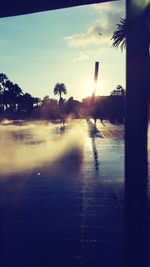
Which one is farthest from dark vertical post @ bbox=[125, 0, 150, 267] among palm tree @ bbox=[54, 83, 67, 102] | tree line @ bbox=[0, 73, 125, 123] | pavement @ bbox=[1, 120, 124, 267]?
palm tree @ bbox=[54, 83, 67, 102]

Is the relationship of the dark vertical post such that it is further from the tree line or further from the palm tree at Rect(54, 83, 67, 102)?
the palm tree at Rect(54, 83, 67, 102)

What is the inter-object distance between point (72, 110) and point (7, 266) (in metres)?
114

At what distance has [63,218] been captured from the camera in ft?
20.6

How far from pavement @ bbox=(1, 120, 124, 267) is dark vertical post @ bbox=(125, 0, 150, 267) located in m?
2.29

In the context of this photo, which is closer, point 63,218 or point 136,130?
point 136,130

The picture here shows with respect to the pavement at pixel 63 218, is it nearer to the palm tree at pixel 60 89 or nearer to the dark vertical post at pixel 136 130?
the dark vertical post at pixel 136 130

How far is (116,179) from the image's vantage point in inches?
390

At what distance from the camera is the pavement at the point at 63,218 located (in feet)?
15.3

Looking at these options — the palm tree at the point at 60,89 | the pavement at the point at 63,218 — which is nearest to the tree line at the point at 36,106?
the palm tree at the point at 60,89

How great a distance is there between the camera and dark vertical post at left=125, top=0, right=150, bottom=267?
223 centimetres

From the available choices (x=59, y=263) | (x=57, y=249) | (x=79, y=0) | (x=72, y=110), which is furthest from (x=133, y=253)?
(x=72, y=110)

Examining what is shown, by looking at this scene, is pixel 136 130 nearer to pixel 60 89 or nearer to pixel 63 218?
pixel 63 218

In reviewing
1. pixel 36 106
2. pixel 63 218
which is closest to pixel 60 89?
pixel 36 106

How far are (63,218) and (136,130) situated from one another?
14.4ft
